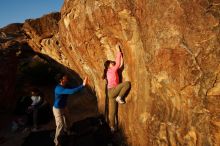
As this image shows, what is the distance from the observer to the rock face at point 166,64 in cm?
716

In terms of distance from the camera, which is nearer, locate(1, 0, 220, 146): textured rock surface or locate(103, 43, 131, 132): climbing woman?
locate(1, 0, 220, 146): textured rock surface

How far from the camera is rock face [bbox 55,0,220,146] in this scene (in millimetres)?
7160

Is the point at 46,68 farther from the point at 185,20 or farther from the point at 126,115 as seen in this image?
the point at 185,20

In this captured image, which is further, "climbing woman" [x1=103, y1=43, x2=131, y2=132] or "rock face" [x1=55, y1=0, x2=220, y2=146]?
"climbing woman" [x1=103, y1=43, x2=131, y2=132]

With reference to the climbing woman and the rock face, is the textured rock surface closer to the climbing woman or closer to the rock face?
the rock face

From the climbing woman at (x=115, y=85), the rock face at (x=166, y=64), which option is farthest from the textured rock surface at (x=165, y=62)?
the climbing woman at (x=115, y=85)

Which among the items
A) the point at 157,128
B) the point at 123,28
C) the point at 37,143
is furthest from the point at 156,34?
the point at 37,143

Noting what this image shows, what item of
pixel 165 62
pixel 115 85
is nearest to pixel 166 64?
pixel 165 62

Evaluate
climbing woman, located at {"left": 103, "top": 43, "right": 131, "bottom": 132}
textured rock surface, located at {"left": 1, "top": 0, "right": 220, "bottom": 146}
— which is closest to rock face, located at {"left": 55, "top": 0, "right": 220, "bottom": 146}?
textured rock surface, located at {"left": 1, "top": 0, "right": 220, "bottom": 146}

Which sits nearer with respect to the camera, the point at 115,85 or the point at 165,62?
the point at 165,62

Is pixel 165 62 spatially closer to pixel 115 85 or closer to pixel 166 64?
pixel 166 64

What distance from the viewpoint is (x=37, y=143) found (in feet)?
43.3

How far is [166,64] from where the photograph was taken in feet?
25.8

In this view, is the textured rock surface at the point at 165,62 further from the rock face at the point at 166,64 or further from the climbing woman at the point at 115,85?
the climbing woman at the point at 115,85
